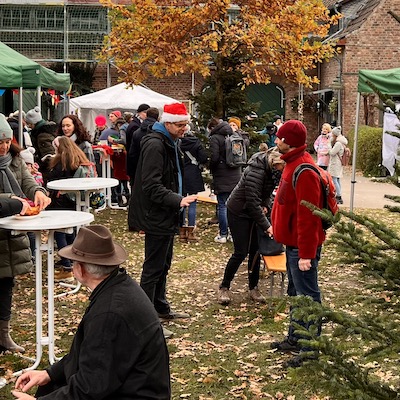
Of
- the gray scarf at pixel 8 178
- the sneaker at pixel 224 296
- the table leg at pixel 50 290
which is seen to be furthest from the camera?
the sneaker at pixel 224 296

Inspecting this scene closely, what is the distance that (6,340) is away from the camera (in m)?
6.14

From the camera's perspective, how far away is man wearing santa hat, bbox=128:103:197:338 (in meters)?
6.32

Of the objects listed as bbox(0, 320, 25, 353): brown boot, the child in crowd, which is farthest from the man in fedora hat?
the child in crowd

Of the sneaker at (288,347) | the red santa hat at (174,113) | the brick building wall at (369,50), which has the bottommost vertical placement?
the sneaker at (288,347)

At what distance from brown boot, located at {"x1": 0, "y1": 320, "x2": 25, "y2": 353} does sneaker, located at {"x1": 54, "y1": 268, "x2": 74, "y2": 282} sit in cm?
255

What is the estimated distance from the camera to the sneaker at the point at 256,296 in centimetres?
799

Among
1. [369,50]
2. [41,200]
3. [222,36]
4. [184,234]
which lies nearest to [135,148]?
[184,234]

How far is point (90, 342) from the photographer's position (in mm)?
3221

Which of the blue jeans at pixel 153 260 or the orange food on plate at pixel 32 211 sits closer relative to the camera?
the orange food on plate at pixel 32 211

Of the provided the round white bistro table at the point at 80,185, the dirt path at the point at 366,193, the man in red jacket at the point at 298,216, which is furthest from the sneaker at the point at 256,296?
the dirt path at the point at 366,193

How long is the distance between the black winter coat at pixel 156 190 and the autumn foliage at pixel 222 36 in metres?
7.30

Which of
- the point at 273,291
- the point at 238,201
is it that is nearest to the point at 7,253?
the point at 238,201

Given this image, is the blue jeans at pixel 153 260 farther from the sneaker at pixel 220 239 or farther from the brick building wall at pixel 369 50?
the brick building wall at pixel 369 50

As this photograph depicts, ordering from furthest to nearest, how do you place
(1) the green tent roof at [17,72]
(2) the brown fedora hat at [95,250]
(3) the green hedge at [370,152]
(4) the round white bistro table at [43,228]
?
(3) the green hedge at [370,152], (1) the green tent roof at [17,72], (4) the round white bistro table at [43,228], (2) the brown fedora hat at [95,250]
